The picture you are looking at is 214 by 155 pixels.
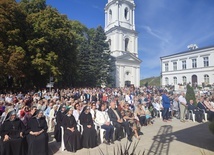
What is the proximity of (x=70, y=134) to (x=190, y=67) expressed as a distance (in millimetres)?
44341

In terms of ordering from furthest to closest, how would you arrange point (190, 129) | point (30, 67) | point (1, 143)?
point (30, 67) < point (190, 129) < point (1, 143)

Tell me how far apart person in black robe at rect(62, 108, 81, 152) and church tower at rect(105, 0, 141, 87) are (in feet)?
106

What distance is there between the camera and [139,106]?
10.3 metres

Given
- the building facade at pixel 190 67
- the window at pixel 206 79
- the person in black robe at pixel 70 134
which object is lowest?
the person in black robe at pixel 70 134

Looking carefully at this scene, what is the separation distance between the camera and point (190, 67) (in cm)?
4475

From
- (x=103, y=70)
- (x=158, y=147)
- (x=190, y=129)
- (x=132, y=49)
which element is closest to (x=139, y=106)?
(x=190, y=129)

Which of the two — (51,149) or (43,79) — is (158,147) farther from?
(43,79)

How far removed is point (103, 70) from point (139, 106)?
23265 mm

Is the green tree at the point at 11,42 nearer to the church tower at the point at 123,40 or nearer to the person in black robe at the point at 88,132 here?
the person in black robe at the point at 88,132

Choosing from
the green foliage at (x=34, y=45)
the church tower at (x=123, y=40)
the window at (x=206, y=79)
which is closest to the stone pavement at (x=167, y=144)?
the green foliage at (x=34, y=45)

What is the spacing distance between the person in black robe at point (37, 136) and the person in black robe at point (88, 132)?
1.48 meters

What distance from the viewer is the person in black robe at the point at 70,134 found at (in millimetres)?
6359

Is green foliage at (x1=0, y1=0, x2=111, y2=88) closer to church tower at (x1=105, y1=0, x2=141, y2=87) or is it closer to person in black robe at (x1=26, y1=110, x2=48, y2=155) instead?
person in black robe at (x1=26, y1=110, x2=48, y2=155)

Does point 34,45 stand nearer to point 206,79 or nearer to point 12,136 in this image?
point 12,136
